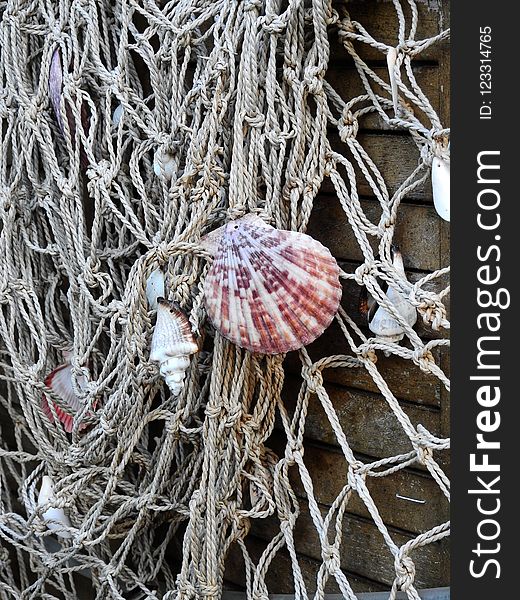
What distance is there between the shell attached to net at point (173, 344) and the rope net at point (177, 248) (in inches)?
1.1

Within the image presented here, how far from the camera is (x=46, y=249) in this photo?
3.95ft

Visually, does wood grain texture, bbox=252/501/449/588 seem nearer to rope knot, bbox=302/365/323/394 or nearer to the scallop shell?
rope knot, bbox=302/365/323/394

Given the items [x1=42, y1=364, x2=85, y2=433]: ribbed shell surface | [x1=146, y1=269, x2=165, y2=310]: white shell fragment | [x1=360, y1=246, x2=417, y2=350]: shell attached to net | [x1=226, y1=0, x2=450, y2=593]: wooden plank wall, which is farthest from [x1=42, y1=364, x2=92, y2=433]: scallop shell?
[x1=360, y1=246, x2=417, y2=350]: shell attached to net

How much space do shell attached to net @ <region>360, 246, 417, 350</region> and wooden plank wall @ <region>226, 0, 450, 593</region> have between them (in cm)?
4

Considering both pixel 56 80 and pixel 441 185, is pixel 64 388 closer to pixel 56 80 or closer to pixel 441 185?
pixel 56 80

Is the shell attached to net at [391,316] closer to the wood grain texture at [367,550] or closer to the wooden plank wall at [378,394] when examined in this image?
the wooden plank wall at [378,394]

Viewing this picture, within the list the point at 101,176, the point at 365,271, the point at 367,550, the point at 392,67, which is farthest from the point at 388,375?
the point at 101,176

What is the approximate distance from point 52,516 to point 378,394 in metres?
0.54

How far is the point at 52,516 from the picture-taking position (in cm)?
116

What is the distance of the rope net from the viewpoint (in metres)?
0.97

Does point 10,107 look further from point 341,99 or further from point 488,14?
point 488,14

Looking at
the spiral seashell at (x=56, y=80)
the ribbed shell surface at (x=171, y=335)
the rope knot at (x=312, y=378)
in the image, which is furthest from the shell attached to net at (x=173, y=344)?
the spiral seashell at (x=56, y=80)

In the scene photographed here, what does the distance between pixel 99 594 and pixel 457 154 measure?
842 mm

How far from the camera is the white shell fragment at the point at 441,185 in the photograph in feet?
2.88
